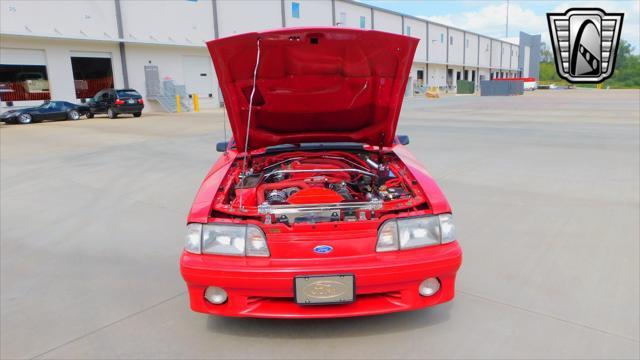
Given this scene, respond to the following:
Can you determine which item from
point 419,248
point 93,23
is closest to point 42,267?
point 419,248

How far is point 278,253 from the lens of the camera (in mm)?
2334

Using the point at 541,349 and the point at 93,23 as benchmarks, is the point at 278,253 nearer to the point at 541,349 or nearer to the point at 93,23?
the point at 541,349

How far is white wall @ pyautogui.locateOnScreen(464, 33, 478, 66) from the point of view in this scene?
202 feet

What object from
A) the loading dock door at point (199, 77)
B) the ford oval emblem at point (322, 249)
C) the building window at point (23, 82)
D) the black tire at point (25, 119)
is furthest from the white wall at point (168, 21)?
the ford oval emblem at point (322, 249)

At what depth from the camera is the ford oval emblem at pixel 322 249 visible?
2326 mm

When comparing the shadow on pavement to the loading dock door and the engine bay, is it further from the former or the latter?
the loading dock door

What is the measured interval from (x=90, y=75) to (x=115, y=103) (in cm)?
548

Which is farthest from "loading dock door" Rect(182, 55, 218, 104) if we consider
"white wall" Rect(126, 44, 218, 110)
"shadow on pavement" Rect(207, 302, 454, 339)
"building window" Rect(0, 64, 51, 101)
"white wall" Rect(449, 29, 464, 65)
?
"white wall" Rect(449, 29, 464, 65)

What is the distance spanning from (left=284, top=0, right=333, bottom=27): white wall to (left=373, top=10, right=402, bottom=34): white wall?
731 centimetres

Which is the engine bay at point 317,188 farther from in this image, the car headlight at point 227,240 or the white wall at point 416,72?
the white wall at point 416,72

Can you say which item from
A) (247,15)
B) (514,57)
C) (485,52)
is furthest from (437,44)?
(514,57)

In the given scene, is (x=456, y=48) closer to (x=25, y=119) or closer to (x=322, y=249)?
(x=25, y=119)

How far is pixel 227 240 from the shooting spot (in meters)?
2.39

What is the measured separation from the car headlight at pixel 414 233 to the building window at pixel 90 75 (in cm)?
2599
